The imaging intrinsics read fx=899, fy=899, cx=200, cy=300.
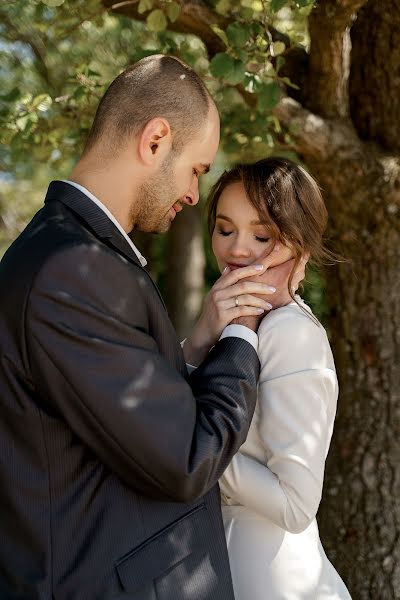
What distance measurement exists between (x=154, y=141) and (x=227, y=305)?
0.51 metres

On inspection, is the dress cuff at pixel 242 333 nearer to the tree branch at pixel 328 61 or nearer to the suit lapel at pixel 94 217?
the suit lapel at pixel 94 217

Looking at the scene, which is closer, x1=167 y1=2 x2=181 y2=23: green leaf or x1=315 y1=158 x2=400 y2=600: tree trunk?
x1=167 y1=2 x2=181 y2=23: green leaf

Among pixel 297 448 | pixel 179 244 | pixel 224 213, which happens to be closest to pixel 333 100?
pixel 224 213

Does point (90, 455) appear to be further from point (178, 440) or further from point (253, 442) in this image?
point (253, 442)

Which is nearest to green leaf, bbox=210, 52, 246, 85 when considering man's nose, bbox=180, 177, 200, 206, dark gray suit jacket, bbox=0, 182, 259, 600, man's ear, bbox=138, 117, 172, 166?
man's nose, bbox=180, 177, 200, 206

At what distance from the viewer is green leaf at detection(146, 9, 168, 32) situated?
13.3 feet

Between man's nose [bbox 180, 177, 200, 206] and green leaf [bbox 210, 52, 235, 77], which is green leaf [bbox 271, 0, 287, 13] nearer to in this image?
green leaf [bbox 210, 52, 235, 77]

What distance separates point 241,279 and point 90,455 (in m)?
0.79

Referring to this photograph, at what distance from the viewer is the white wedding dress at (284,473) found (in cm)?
247

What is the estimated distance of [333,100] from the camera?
4.44 m

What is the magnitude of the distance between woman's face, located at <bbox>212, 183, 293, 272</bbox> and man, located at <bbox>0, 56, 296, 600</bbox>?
1.72 ft

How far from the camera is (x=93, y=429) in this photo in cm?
206

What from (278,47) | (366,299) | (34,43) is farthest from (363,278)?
(34,43)

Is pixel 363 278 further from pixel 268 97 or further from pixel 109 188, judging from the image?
pixel 109 188
